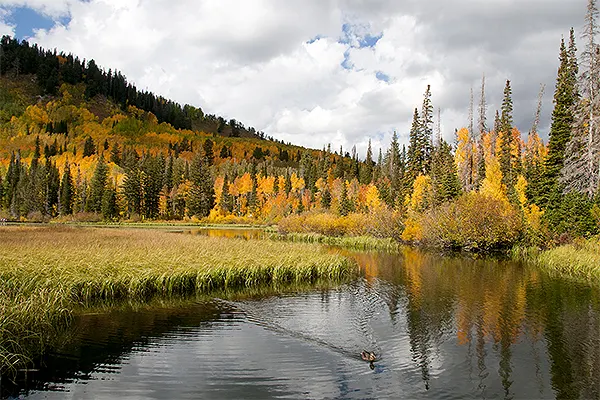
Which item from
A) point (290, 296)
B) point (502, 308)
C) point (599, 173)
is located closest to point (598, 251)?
point (599, 173)

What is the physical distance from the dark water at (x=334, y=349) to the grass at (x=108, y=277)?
1011mm

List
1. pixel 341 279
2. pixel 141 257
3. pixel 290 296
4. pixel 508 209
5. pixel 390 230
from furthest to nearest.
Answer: pixel 390 230, pixel 508 209, pixel 341 279, pixel 141 257, pixel 290 296

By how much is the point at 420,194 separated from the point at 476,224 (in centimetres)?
2129

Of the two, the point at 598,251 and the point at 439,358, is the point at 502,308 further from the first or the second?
the point at 598,251

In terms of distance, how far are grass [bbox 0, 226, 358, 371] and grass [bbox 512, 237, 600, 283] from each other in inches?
596

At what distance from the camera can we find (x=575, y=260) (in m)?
29.1

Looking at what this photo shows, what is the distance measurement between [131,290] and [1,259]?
20.2ft

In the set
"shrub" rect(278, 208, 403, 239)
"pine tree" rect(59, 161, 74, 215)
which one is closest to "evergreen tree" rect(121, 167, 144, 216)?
"pine tree" rect(59, 161, 74, 215)

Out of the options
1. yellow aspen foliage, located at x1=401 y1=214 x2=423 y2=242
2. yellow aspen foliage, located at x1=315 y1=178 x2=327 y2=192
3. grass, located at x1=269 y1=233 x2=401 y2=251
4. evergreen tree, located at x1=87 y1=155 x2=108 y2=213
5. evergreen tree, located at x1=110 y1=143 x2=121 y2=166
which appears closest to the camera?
yellow aspen foliage, located at x1=401 y1=214 x2=423 y2=242

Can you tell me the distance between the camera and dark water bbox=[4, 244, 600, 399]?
1049 cm

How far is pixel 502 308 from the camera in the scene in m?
19.3

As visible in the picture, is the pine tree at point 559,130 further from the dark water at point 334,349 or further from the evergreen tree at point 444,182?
the dark water at point 334,349

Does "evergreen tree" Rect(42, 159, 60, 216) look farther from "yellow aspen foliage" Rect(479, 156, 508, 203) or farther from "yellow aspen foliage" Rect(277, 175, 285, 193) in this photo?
"yellow aspen foliage" Rect(479, 156, 508, 203)

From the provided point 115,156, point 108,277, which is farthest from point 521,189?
point 115,156
